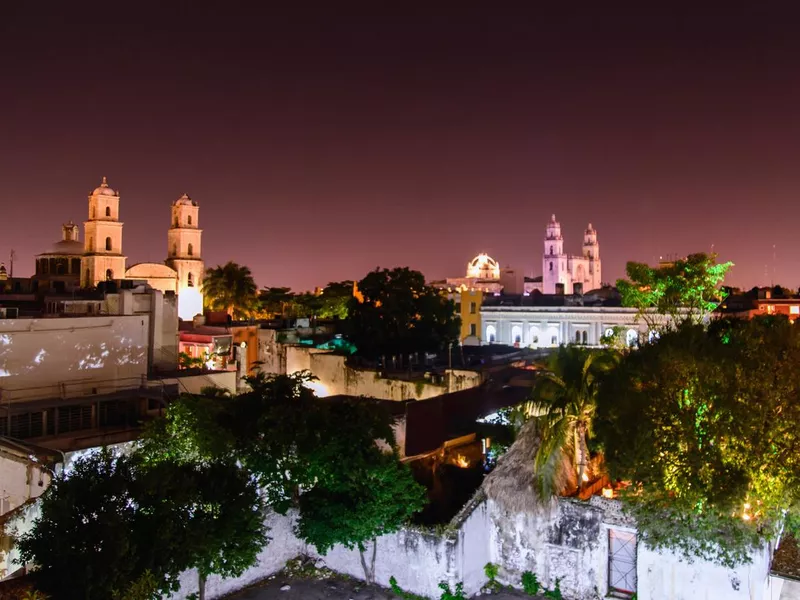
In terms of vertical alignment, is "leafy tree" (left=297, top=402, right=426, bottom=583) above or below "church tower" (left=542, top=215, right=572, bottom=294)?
below

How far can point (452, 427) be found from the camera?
25.8 meters

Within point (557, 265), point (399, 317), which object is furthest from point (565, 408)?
point (557, 265)

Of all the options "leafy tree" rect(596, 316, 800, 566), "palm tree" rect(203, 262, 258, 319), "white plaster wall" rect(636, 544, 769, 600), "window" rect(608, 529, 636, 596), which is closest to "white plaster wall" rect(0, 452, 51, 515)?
"window" rect(608, 529, 636, 596)

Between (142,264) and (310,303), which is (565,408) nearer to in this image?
(142,264)

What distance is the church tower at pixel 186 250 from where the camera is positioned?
198 ft

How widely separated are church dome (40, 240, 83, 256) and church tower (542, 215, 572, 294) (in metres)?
69.7

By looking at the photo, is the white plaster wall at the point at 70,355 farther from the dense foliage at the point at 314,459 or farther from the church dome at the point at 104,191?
the church dome at the point at 104,191

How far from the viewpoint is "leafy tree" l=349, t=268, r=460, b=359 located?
3906 centimetres

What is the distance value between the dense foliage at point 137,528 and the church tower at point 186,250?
149ft

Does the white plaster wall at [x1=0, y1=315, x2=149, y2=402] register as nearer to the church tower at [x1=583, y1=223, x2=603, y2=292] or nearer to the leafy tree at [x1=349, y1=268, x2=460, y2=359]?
the leafy tree at [x1=349, y1=268, x2=460, y2=359]

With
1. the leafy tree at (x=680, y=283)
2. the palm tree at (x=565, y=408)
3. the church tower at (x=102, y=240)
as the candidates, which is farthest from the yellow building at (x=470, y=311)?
the palm tree at (x=565, y=408)

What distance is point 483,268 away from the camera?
392ft

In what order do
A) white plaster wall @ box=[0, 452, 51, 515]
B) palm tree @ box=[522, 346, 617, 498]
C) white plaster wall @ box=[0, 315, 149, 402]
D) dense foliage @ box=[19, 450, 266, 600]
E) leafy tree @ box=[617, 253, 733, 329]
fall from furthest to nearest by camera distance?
leafy tree @ box=[617, 253, 733, 329], white plaster wall @ box=[0, 315, 149, 402], white plaster wall @ box=[0, 452, 51, 515], palm tree @ box=[522, 346, 617, 498], dense foliage @ box=[19, 450, 266, 600]

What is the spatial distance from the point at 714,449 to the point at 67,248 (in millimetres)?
65588
